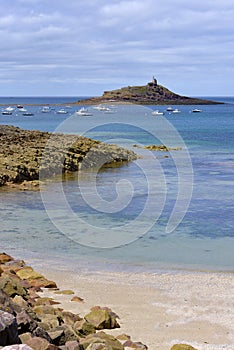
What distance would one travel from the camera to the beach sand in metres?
9.45

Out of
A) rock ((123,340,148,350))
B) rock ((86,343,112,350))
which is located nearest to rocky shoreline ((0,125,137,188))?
rock ((123,340,148,350))

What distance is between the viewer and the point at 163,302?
11258 millimetres

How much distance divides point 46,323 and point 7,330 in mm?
2104

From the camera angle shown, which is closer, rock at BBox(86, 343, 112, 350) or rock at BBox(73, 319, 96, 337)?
rock at BBox(86, 343, 112, 350)

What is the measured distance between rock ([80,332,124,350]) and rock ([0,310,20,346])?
1.50 meters

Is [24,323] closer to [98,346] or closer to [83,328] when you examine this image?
[98,346]

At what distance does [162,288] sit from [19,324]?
17.6 feet

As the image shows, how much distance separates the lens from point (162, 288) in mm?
12227

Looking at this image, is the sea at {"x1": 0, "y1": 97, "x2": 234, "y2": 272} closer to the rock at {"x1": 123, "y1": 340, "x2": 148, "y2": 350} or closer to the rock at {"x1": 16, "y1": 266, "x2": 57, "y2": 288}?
the rock at {"x1": 16, "y1": 266, "x2": 57, "y2": 288}

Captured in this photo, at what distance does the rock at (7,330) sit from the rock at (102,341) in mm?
1500

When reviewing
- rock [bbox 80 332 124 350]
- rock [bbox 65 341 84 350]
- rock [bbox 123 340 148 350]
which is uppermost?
Answer: rock [bbox 65 341 84 350]

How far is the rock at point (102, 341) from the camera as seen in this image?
786 cm

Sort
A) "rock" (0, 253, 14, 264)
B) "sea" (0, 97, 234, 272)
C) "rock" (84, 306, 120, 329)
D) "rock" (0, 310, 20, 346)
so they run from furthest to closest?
"sea" (0, 97, 234, 272) → "rock" (0, 253, 14, 264) → "rock" (84, 306, 120, 329) → "rock" (0, 310, 20, 346)

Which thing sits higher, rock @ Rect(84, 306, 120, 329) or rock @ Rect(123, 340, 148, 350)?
rock @ Rect(84, 306, 120, 329)
